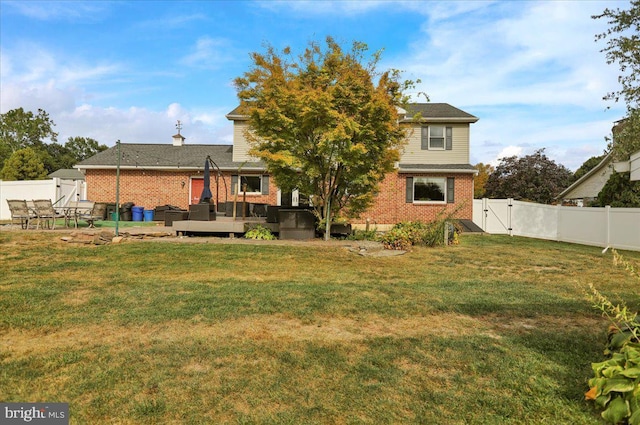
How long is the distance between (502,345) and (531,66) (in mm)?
11266

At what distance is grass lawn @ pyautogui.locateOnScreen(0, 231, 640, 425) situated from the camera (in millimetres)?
2424

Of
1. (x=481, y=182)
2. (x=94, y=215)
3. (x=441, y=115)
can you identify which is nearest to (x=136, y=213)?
(x=94, y=215)

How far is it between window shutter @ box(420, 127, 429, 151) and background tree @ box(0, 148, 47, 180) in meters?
34.8

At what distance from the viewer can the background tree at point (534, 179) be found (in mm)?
29016

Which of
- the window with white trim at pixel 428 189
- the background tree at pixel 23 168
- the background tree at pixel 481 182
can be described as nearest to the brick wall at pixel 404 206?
the window with white trim at pixel 428 189

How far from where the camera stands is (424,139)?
741 inches

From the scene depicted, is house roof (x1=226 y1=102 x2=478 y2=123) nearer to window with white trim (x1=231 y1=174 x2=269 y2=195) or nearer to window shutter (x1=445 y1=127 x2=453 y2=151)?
window shutter (x1=445 y1=127 x2=453 y2=151)

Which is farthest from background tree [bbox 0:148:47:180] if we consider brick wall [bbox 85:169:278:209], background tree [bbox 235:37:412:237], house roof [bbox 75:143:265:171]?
background tree [bbox 235:37:412:237]

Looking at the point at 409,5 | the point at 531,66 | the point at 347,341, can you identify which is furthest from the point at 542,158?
the point at 347,341

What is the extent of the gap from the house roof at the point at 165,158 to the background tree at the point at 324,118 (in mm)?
7607

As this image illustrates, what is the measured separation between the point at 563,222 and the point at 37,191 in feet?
77.8

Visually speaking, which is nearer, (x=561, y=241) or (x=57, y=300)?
(x=57, y=300)

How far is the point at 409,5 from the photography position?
9156 millimetres

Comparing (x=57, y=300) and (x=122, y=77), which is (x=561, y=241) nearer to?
(x=57, y=300)
